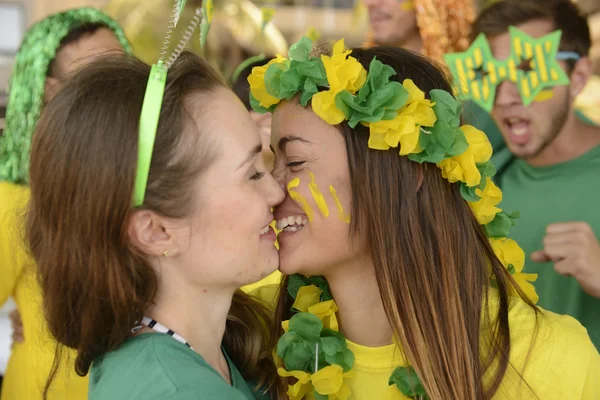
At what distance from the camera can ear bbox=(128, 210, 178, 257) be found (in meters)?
1.65

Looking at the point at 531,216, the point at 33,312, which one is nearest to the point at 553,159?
the point at 531,216

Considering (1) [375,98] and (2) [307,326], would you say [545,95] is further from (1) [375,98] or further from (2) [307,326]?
(2) [307,326]

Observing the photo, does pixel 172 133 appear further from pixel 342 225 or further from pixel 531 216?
pixel 531 216

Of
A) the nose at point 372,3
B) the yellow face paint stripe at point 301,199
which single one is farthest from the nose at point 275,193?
the nose at point 372,3

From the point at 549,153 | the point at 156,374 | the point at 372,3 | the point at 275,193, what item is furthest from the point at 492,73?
the point at 156,374

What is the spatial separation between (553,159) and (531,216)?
244mm

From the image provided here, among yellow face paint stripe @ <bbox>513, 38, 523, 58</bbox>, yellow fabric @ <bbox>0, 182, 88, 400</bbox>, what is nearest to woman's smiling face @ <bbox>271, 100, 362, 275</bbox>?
yellow fabric @ <bbox>0, 182, 88, 400</bbox>

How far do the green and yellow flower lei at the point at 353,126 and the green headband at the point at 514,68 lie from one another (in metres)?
0.97

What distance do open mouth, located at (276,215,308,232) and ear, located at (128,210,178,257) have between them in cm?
35

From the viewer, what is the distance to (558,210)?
296cm

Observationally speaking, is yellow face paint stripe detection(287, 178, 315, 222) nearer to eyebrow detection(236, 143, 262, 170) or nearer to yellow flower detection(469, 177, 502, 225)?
eyebrow detection(236, 143, 262, 170)

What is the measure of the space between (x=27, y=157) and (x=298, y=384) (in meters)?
1.17

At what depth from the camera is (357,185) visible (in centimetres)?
191

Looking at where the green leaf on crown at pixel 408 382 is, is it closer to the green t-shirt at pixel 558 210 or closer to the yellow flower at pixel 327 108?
the yellow flower at pixel 327 108
